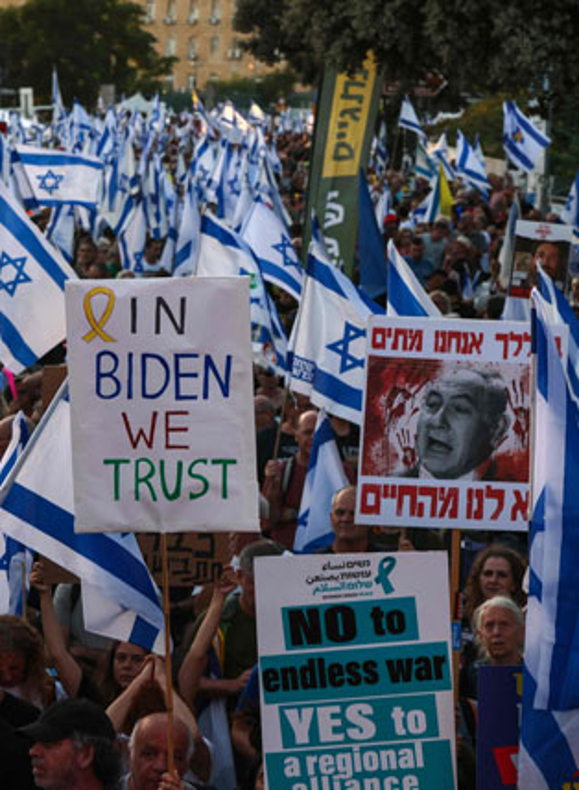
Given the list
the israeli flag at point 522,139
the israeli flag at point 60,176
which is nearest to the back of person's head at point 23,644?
the israeli flag at point 60,176

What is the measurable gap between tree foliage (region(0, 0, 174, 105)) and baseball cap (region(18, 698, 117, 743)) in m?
75.2

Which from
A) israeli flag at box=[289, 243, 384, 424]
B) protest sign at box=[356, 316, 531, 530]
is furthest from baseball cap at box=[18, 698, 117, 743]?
israeli flag at box=[289, 243, 384, 424]

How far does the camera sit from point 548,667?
5184 mm

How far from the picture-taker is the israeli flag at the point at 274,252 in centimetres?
1255

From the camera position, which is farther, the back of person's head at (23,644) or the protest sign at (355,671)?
the back of person's head at (23,644)

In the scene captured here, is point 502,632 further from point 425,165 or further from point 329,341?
point 425,165

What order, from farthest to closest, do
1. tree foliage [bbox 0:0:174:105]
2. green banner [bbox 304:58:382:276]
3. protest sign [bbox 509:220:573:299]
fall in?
tree foliage [bbox 0:0:174:105]
green banner [bbox 304:58:382:276]
protest sign [bbox 509:220:573:299]

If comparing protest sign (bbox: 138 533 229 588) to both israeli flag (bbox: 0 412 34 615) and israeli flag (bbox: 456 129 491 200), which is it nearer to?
Result: israeli flag (bbox: 0 412 34 615)

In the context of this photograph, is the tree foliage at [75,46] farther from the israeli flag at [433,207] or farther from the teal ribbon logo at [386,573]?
the teal ribbon logo at [386,573]

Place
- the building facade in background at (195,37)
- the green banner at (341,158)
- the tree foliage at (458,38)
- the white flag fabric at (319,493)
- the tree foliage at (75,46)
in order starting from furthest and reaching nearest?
1. the building facade in background at (195,37)
2. the tree foliage at (75,46)
3. the tree foliage at (458,38)
4. the green banner at (341,158)
5. the white flag fabric at (319,493)

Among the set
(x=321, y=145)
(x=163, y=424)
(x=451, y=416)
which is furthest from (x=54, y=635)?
(x=321, y=145)

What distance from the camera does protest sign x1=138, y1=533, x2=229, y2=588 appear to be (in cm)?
705

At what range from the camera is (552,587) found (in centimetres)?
530

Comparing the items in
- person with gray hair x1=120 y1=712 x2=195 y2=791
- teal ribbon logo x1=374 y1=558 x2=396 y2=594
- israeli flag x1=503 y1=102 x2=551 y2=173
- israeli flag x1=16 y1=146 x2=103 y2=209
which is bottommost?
israeli flag x1=503 y1=102 x2=551 y2=173
